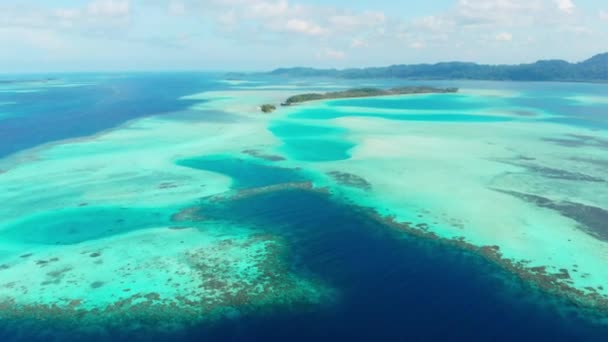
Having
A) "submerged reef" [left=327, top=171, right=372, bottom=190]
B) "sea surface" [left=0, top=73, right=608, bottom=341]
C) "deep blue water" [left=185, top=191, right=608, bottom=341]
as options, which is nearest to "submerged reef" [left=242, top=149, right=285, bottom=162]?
"sea surface" [left=0, top=73, right=608, bottom=341]

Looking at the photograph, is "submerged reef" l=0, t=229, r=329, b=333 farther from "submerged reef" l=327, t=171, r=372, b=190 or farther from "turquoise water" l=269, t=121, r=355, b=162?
"turquoise water" l=269, t=121, r=355, b=162

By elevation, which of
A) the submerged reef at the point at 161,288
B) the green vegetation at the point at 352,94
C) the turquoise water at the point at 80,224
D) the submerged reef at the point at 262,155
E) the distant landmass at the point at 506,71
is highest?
the distant landmass at the point at 506,71

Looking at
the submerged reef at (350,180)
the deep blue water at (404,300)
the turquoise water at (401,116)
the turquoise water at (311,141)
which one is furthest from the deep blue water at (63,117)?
the deep blue water at (404,300)

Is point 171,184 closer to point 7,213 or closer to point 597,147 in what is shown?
point 7,213

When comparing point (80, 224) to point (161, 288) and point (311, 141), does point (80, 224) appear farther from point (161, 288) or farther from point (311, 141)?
point (311, 141)

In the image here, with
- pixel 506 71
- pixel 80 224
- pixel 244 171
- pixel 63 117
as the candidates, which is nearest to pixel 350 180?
pixel 244 171

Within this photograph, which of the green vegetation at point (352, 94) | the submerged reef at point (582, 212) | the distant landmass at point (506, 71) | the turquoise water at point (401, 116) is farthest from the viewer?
the distant landmass at point (506, 71)

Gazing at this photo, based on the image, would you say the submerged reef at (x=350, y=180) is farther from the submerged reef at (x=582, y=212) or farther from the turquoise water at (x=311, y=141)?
the submerged reef at (x=582, y=212)

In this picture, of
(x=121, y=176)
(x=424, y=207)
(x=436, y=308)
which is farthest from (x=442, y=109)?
(x=436, y=308)
